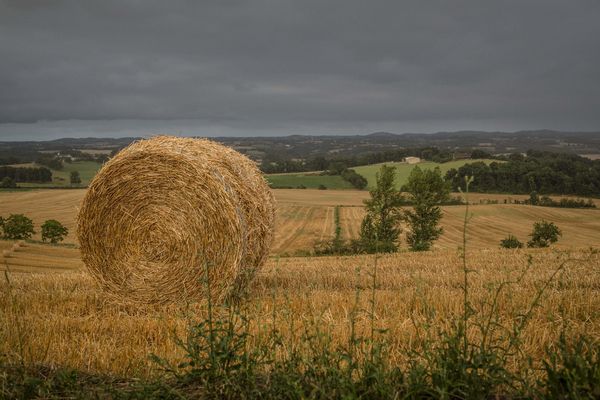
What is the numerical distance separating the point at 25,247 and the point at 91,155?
186ft

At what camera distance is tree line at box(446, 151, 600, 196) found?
230ft

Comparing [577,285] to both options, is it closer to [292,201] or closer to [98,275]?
[98,275]

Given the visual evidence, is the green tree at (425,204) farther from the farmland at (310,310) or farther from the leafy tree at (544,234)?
the farmland at (310,310)

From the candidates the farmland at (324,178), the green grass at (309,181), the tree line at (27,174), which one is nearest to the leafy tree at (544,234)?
the farmland at (324,178)

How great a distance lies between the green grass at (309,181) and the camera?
81125 millimetres

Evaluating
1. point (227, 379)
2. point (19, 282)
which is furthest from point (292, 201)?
point (227, 379)

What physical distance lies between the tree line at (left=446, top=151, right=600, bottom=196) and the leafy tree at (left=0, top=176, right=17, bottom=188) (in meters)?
69.9

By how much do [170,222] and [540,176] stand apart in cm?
7423

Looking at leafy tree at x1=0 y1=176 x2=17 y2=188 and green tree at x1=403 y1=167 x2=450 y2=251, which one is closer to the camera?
green tree at x1=403 y1=167 x2=450 y2=251

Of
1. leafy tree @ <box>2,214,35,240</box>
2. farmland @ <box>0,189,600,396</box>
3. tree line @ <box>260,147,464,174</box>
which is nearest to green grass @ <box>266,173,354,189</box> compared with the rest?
tree line @ <box>260,147,464,174</box>

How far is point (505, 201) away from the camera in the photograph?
66.8 metres

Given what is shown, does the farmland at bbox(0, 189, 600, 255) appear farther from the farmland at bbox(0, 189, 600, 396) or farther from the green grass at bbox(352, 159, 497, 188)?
the farmland at bbox(0, 189, 600, 396)

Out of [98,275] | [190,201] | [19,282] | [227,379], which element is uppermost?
[190,201]

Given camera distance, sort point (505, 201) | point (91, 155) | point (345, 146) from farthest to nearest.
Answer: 1. point (345, 146)
2. point (91, 155)
3. point (505, 201)
